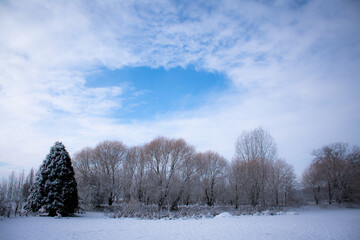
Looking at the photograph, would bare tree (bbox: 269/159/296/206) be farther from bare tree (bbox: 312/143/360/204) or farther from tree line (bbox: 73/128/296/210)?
bare tree (bbox: 312/143/360/204)

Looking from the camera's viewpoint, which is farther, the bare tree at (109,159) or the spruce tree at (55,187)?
the bare tree at (109,159)

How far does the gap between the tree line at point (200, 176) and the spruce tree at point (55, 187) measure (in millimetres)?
6515

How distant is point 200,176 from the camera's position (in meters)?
33.7

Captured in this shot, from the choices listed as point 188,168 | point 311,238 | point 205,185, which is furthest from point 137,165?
point 311,238

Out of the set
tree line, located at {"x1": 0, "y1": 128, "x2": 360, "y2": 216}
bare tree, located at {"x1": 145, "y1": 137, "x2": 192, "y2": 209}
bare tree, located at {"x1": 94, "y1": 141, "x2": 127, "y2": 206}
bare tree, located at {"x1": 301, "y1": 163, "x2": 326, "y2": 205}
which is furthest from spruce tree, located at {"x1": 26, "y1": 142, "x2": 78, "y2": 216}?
bare tree, located at {"x1": 301, "y1": 163, "x2": 326, "y2": 205}

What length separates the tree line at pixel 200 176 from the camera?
2805 centimetres

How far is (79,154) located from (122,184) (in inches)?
357

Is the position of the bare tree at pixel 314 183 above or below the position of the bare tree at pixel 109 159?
below

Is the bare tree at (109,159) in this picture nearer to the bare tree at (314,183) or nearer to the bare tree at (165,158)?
the bare tree at (165,158)

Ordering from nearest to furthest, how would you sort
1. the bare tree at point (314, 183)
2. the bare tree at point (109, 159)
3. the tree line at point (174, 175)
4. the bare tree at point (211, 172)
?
the tree line at point (174, 175)
the bare tree at point (109, 159)
the bare tree at point (211, 172)
the bare tree at point (314, 183)

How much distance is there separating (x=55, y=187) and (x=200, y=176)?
2163 centimetres

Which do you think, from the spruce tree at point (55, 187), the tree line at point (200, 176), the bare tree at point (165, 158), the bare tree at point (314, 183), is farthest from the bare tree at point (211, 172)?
the spruce tree at point (55, 187)

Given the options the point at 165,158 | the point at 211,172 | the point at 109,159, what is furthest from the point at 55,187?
the point at 211,172

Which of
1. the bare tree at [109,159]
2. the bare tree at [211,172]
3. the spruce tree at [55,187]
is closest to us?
the spruce tree at [55,187]
